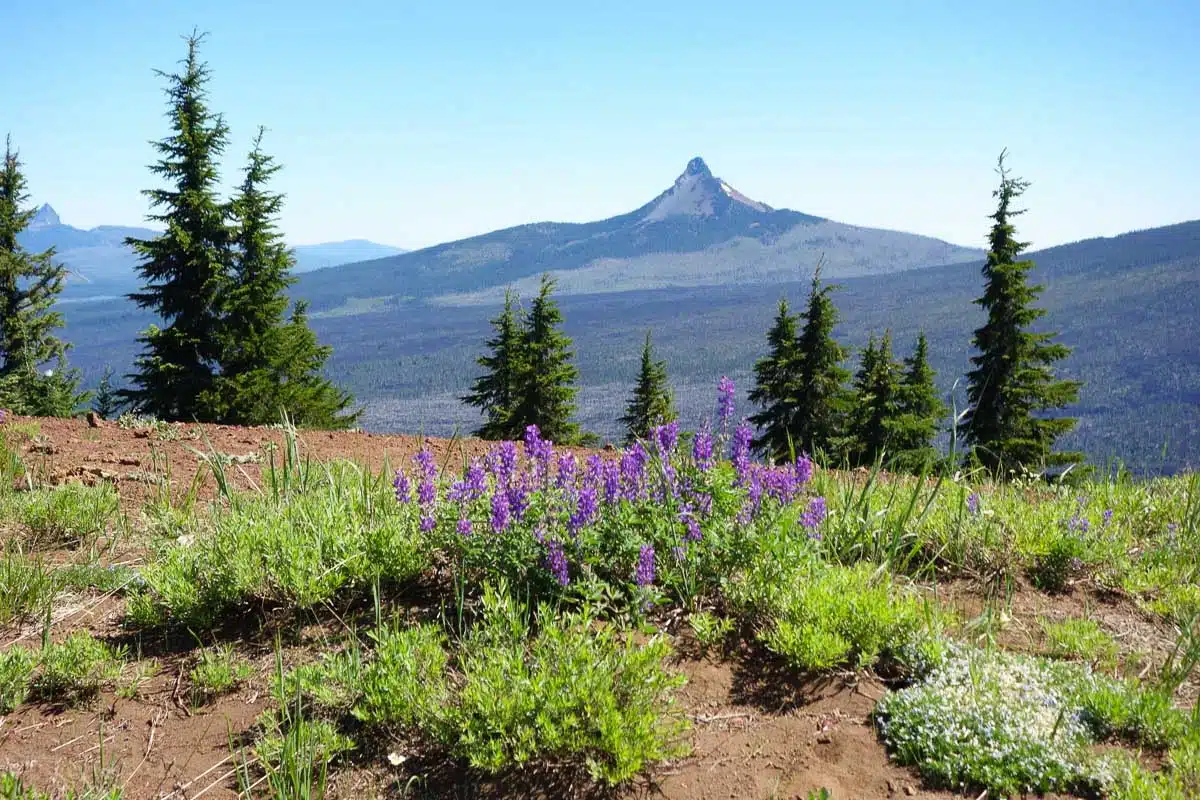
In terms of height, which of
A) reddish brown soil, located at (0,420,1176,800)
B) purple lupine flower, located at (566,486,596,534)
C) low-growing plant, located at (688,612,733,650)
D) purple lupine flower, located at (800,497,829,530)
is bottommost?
reddish brown soil, located at (0,420,1176,800)

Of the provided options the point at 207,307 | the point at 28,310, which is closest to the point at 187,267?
the point at 207,307

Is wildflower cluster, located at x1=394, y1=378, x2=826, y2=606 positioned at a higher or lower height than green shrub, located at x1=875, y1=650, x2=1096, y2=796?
higher

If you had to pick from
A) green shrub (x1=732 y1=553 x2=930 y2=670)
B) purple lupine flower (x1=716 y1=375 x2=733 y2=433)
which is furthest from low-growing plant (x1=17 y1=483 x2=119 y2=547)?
green shrub (x1=732 y1=553 x2=930 y2=670)

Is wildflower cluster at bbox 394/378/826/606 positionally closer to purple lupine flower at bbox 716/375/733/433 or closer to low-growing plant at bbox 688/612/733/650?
purple lupine flower at bbox 716/375/733/433

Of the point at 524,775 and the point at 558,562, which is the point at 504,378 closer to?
the point at 558,562

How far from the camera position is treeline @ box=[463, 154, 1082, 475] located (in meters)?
23.0

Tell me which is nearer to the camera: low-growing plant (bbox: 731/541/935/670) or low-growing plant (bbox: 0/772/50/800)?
low-growing plant (bbox: 0/772/50/800)

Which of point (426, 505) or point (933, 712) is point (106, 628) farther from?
point (933, 712)

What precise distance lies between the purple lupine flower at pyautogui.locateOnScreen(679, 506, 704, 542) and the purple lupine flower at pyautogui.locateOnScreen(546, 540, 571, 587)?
0.55 m

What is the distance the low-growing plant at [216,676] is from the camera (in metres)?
3.19

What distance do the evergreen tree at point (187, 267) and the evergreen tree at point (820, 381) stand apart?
18.6 meters

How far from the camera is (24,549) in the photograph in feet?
15.6

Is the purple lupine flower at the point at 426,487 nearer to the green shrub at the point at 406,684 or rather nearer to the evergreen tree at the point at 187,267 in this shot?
the green shrub at the point at 406,684

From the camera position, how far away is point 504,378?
28641 mm
